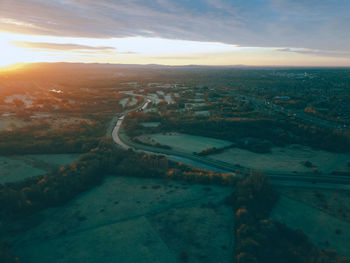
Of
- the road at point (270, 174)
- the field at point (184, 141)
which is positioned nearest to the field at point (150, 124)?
the field at point (184, 141)

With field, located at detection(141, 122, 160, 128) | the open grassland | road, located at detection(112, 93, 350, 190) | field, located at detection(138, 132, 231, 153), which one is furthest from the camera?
field, located at detection(141, 122, 160, 128)

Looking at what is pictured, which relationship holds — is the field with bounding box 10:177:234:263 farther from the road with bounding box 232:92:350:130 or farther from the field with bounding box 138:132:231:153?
the road with bounding box 232:92:350:130

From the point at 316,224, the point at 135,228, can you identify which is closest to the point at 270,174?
the point at 316,224

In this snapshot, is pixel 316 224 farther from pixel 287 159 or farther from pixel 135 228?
pixel 135 228

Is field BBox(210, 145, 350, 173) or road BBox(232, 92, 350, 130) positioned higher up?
road BBox(232, 92, 350, 130)

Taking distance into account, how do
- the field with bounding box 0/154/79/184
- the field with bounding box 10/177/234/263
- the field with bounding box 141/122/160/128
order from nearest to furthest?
the field with bounding box 10/177/234/263, the field with bounding box 0/154/79/184, the field with bounding box 141/122/160/128

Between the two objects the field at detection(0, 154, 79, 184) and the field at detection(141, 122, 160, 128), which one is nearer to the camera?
the field at detection(0, 154, 79, 184)

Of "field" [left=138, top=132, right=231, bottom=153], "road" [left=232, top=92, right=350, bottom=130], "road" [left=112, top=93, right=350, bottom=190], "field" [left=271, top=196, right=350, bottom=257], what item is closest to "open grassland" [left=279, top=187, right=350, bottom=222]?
"field" [left=271, top=196, right=350, bottom=257]
